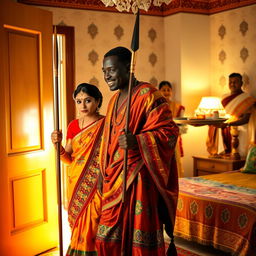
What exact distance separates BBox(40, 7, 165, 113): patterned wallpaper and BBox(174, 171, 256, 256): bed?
2.09 m

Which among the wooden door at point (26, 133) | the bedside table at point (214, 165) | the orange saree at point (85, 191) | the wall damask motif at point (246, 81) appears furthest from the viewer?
the wall damask motif at point (246, 81)

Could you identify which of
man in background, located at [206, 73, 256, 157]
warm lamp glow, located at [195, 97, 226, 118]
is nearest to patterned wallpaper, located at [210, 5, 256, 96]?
man in background, located at [206, 73, 256, 157]

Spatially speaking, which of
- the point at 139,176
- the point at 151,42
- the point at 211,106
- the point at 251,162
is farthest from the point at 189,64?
the point at 139,176

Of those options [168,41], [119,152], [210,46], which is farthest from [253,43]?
[119,152]

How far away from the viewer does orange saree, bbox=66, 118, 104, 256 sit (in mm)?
3113

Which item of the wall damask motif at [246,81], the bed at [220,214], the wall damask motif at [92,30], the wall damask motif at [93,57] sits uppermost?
the wall damask motif at [92,30]

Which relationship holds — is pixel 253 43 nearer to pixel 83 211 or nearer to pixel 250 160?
pixel 250 160

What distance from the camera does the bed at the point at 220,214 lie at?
3.67 m

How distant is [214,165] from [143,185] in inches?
137

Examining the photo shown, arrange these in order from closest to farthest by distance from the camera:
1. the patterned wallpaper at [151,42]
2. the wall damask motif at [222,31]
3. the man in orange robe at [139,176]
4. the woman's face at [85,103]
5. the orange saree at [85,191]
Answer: the man in orange robe at [139,176] < the orange saree at [85,191] < the woman's face at [85,103] < the patterned wallpaper at [151,42] < the wall damask motif at [222,31]

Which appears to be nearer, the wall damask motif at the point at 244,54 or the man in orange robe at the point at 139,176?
the man in orange robe at the point at 139,176

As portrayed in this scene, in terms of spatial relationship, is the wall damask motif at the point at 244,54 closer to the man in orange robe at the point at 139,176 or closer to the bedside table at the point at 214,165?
the bedside table at the point at 214,165

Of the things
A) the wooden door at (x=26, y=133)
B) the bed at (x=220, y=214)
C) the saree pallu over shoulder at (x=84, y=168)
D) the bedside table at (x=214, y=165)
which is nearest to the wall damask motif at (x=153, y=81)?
the bedside table at (x=214, y=165)

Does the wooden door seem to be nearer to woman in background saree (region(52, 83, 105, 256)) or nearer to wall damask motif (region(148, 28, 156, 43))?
woman in background saree (region(52, 83, 105, 256))
